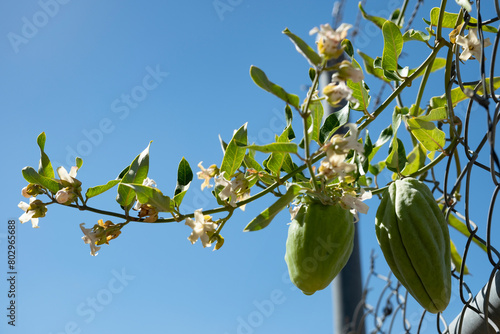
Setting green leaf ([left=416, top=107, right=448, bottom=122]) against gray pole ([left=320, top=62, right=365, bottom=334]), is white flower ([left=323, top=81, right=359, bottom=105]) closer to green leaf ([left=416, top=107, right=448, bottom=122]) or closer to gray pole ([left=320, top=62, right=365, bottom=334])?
green leaf ([left=416, top=107, right=448, bottom=122])

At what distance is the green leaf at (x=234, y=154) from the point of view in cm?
51

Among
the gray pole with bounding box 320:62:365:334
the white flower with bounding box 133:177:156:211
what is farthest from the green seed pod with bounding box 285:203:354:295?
the gray pole with bounding box 320:62:365:334

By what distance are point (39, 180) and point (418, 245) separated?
1.32ft

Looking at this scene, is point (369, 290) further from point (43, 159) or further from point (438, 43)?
point (43, 159)

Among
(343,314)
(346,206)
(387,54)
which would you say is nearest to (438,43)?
(387,54)

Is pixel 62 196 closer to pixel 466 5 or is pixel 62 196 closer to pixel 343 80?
pixel 343 80

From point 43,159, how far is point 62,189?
55 millimetres

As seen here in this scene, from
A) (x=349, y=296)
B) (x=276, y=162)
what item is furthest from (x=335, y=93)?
(x=349, y=296)

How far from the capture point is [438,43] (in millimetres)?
548

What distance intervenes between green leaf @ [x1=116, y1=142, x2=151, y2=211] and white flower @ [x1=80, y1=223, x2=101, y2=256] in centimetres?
4

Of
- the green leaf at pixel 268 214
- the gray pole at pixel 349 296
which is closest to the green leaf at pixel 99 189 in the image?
the green leaf at pixel 268 214

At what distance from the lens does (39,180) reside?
0.53 m

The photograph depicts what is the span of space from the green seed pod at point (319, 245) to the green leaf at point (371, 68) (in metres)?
0.22

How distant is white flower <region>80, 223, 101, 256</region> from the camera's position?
0.52 meters
